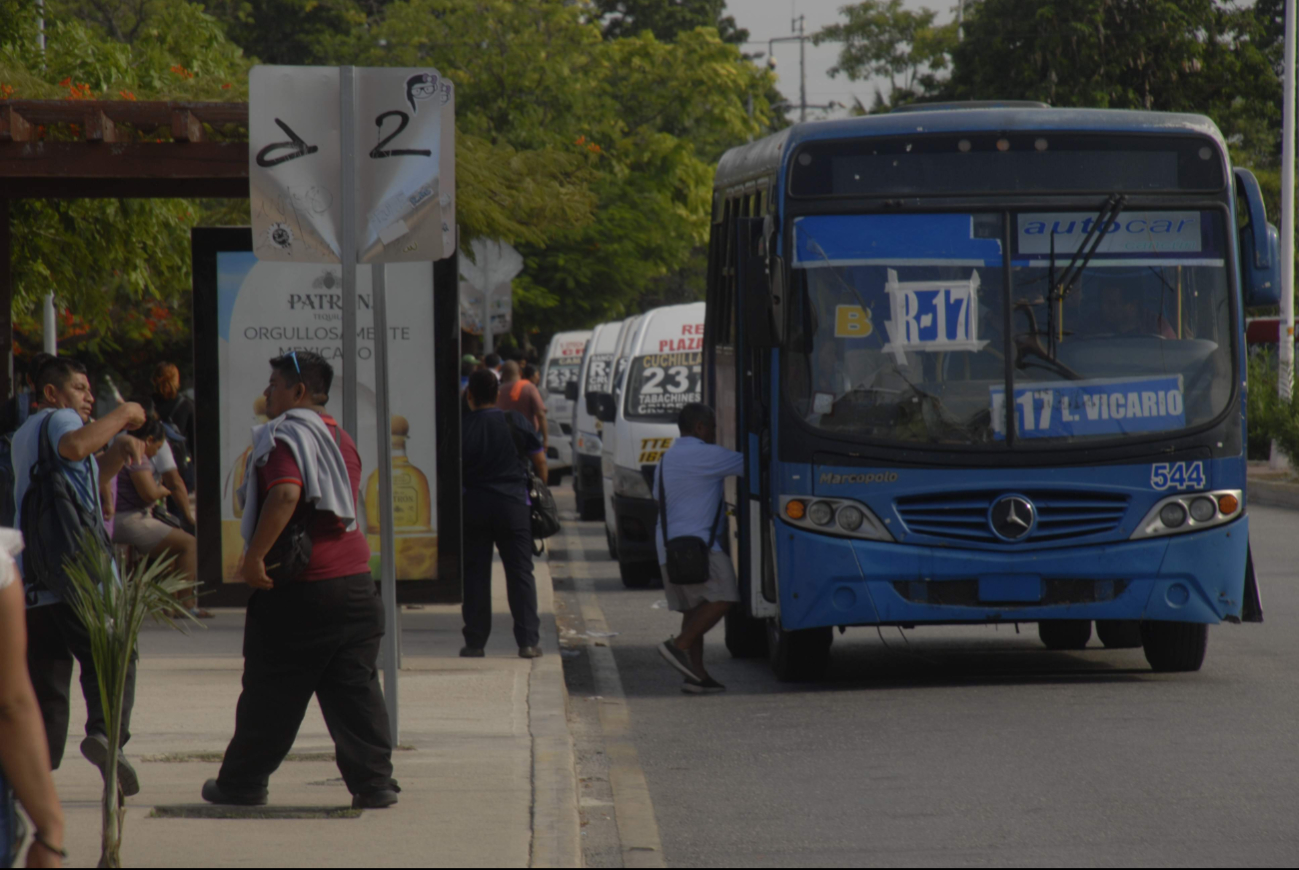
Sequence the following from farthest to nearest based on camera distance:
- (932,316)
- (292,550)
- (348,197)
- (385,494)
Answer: (932,316), (385,494), (348,197), (292,550)

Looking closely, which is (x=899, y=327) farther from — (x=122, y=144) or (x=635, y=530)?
(x=635, y=530)

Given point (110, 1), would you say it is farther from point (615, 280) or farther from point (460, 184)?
point (460, 184)

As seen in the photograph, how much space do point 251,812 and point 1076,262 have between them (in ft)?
17.8

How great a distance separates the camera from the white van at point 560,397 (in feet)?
95.0

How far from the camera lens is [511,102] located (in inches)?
1305

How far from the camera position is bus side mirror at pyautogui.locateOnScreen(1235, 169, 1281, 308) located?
10328 mm

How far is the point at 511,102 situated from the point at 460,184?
2229 cm

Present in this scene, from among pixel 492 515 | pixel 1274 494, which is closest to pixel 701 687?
pixel 492 515

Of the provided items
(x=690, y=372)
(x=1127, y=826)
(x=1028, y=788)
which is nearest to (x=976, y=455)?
(x=1028, y=788)

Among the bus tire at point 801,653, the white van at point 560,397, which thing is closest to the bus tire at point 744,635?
the bus tire at point 801,653

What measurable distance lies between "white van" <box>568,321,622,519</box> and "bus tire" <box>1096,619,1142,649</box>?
9.26m

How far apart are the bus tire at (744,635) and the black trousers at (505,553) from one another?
1.31 meters

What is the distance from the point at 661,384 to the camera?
17062 mm

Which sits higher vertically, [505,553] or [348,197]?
[348,197]
